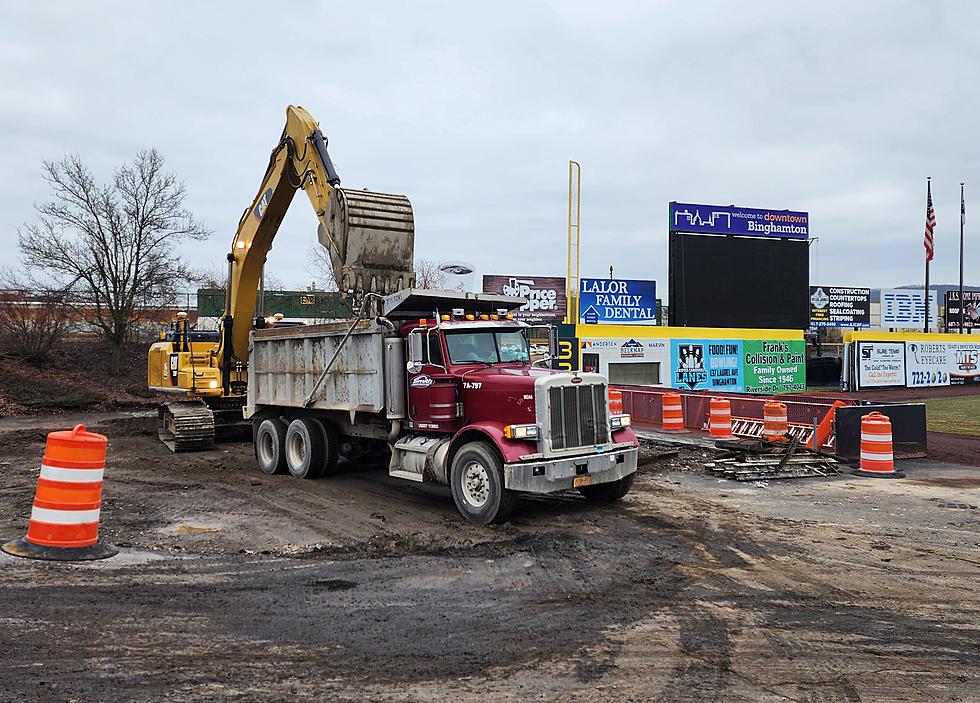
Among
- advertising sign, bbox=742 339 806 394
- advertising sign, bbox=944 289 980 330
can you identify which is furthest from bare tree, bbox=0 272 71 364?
advertising sign, bbox=944 289 980 330

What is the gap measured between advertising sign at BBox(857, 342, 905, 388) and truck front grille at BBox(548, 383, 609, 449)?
30.3 m

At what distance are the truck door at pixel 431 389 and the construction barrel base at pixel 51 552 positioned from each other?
4.30 meters

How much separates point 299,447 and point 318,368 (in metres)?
1.68

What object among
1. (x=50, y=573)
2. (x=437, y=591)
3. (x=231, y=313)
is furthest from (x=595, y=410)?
(x=231, y=313)

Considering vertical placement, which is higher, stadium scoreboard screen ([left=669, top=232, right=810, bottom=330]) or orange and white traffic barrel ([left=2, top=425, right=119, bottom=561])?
stadium scoreboard screen ([left=669, top=232, right=810, bottom=330])

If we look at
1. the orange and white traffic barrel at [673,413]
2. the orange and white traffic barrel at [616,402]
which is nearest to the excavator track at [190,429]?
the orange and white traffic barrel at [616,402]

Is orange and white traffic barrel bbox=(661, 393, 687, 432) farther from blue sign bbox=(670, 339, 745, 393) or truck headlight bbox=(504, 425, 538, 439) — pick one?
blue sign bbox=(670, 339, 745, 393)

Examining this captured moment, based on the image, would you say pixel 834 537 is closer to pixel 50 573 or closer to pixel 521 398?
pixel 521 398

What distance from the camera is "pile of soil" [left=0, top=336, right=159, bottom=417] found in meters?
25.6

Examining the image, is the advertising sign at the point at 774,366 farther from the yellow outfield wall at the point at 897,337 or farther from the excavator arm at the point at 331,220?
the excavator arm at the point at 331,220

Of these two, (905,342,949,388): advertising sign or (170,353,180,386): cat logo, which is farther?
(905,342,949,388): advertising sign

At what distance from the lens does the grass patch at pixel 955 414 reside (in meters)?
20.5

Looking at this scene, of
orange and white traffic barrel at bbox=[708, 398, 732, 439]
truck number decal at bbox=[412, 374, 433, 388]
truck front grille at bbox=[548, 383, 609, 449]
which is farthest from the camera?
orange and white traffic barrel at bbox=[708, 398, 732, 439]

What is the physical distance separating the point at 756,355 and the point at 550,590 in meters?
29.4
